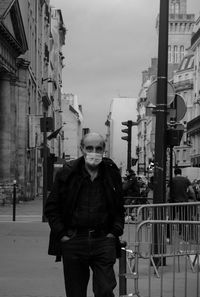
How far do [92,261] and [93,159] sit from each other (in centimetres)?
91

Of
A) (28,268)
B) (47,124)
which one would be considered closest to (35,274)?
(28,268)

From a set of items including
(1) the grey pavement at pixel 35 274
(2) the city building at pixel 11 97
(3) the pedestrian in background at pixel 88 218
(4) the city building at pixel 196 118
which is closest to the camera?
(3) the pedestrian in background at pixel 88 218

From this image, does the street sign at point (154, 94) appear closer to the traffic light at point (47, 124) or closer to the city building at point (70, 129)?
the traffic light at point (47, 124)

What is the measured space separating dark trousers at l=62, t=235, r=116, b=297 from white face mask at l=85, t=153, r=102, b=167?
647 millimetres

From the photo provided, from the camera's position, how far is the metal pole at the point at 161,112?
1246 cm

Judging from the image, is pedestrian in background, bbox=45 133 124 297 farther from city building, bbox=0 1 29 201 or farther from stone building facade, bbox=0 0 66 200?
city building, bbox=0 1 29 201

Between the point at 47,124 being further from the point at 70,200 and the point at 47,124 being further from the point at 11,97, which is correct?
the point at 11,97

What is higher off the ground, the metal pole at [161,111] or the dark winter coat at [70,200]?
the metal pole at [161,111]

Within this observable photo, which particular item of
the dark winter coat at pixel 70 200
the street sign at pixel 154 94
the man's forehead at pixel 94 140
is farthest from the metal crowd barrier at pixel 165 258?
the street sign at pixel 154 94

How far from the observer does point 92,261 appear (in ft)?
20.3

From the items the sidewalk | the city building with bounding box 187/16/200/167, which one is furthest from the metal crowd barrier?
the city building with bounding box 187/16/200/167

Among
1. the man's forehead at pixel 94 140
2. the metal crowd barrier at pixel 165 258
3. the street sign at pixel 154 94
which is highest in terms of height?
the street sign at pixel 154 94

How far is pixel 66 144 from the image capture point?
15238 centimetres

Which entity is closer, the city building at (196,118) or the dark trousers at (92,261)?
the dark trousers at (92,261)
